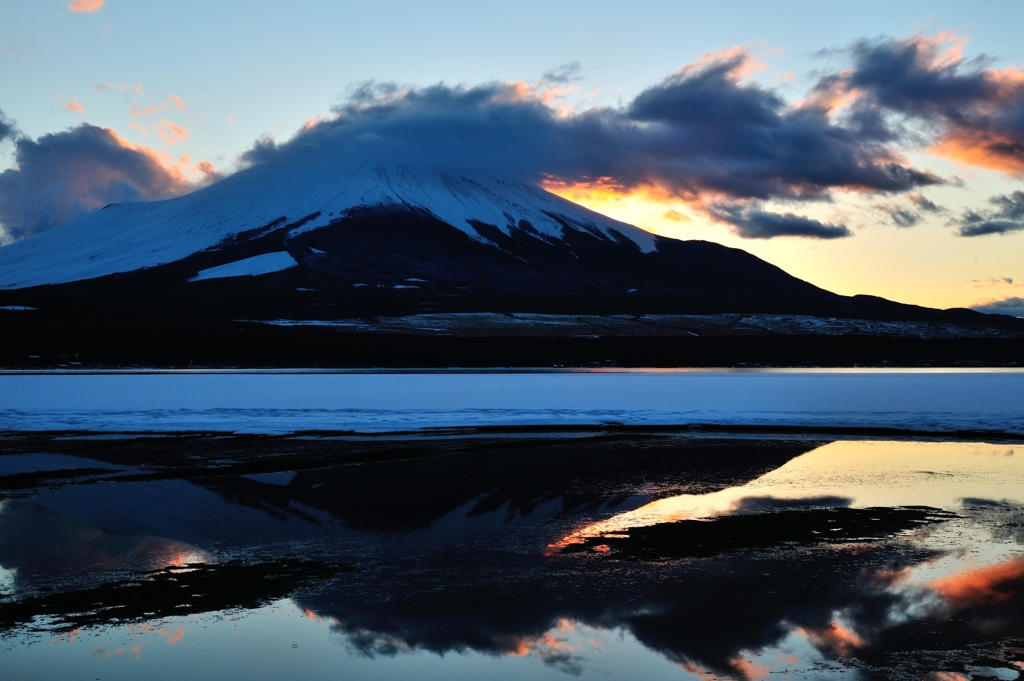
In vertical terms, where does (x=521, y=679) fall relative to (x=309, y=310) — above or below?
below

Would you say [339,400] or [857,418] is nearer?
[857,418]

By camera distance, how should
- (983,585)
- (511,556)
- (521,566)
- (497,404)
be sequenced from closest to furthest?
1. (983,585)
2. (521,566)
3. (511,556)
4. (497,404)

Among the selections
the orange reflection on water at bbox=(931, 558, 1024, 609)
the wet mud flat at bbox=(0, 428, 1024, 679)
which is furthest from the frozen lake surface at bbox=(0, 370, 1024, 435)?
the orange reflection on water at bbox=(931, 558, 1024, 609)

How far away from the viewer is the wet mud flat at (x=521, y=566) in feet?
28.4

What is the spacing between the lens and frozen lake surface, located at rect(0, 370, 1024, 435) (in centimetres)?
3134

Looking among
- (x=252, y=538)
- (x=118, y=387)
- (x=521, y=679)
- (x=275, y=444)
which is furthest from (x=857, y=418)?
(x=118, y=387)

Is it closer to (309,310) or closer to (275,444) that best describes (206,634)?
(275,444)

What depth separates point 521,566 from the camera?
1180cm

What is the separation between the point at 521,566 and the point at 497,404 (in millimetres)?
28275

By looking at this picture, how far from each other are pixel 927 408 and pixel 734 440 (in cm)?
1333

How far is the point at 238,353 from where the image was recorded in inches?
3804

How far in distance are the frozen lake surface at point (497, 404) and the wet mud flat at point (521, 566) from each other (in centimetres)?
1009

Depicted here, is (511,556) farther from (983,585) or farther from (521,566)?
(983,585)

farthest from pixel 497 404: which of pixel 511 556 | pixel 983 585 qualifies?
pixel 983 585
